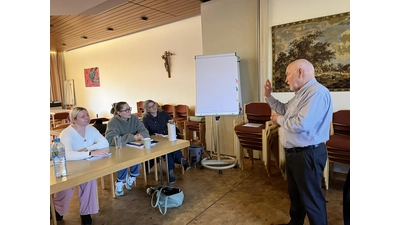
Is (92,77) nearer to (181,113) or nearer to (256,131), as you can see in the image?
(181,113)

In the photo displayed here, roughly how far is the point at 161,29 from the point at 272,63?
3.23 metres

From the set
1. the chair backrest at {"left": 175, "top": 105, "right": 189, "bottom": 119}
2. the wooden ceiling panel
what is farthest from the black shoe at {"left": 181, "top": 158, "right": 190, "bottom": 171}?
the wooden ceiling panel

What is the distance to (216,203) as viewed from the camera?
2711mm

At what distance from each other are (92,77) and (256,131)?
663 cm

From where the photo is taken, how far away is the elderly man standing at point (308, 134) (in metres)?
1.70

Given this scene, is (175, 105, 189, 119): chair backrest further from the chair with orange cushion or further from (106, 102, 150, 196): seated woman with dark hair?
(106, 102, 150, 196): seated woman with dark hair

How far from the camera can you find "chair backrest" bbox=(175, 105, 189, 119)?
563cm

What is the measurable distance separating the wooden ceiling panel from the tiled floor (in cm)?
305

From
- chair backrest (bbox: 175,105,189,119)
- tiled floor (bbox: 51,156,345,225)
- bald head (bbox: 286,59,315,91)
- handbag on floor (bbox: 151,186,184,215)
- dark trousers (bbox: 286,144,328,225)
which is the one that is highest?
Answer: bald head (bbox: 286,59,315,91)
